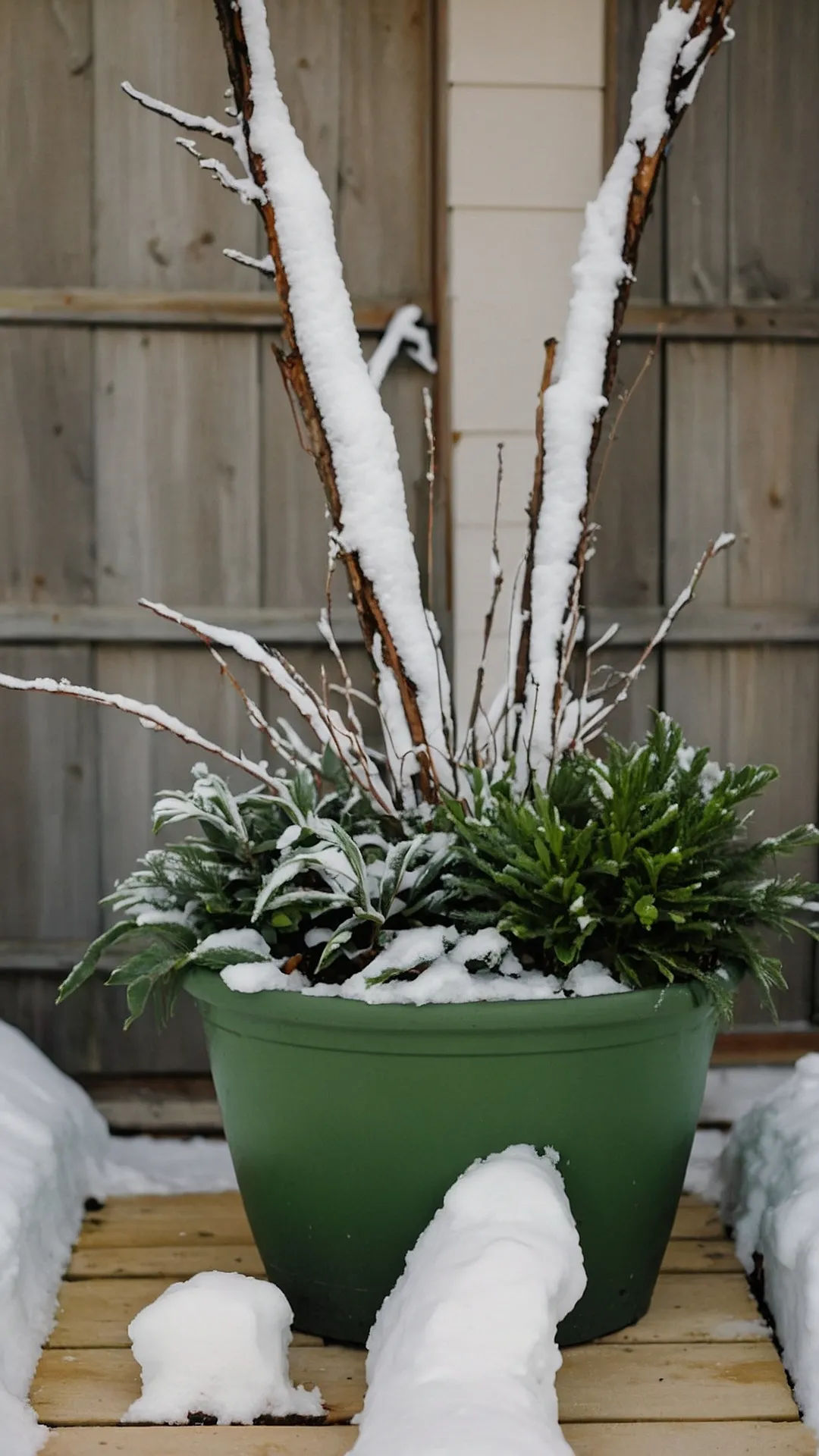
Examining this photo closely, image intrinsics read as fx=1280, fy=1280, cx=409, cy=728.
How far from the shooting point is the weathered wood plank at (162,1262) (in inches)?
58.7

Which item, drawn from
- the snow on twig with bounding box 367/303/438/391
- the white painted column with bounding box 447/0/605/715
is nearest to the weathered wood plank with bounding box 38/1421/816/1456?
the white painted column with bounding box 447/0/605/715

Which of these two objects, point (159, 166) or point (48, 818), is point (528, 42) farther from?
point (48, 818)

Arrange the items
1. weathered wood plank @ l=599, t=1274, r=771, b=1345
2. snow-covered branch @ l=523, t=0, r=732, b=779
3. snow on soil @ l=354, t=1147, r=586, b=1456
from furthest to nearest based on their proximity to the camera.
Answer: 1. snow-covered branch @ l=523, t=0, r=732, b=779
2. weathered wood plank @ l=599, t=1274, r=771, b=1345
3. snow on soil @ l=354, t=1147, r=586, b=1456

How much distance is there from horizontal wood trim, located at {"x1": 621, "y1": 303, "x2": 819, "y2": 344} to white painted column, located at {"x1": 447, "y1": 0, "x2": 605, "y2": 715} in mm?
129

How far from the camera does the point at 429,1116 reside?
4.04ft

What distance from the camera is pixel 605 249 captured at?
1444 millimetres

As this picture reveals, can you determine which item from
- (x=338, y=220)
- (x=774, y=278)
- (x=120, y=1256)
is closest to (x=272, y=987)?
(x=120, y=1256)

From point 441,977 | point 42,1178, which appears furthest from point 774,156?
point 42,1178

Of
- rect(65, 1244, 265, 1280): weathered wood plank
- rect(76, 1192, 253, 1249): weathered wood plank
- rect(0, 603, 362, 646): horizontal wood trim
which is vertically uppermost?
rect(0, 603, 362, 646): horizontal wood trim

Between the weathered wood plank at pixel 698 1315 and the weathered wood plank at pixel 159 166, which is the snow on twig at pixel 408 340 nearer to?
the weathered wood plank at pixel 159 166

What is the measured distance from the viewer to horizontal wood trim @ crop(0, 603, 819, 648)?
6.21ft

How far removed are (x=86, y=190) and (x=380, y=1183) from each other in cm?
145

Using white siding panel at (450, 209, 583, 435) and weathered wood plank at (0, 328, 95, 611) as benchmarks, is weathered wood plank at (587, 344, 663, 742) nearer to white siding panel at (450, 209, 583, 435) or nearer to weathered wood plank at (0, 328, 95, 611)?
white siding panel at (450, 209, 583, 435)

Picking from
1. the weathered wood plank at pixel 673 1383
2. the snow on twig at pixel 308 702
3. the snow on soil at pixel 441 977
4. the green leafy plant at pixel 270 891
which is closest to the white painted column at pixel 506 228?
the snow on twig at pixel 308 702
